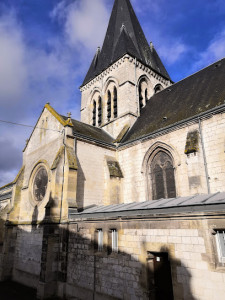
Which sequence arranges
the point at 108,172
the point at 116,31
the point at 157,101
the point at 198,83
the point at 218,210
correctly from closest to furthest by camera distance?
the point at 218,210 → the point at 108,172 → the point at 198,83 → the point at 157,101 → the point at 116,31

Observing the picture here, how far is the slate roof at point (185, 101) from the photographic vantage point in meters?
11.2

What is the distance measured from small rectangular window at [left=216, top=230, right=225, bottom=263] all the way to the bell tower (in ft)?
36.7

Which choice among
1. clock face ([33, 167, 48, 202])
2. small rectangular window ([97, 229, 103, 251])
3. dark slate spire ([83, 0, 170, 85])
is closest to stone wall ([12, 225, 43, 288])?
clock face ([33, 167, 48, 202])

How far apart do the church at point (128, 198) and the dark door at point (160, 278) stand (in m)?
0.03

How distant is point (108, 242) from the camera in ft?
25.3

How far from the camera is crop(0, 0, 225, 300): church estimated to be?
5.87 meters

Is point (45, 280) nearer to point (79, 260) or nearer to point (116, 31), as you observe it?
point (79, 260)

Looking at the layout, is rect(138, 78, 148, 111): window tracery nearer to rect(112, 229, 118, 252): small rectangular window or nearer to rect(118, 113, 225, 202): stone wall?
rect(118, 113, 225, 202): stone wall

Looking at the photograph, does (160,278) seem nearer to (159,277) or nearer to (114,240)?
(159,277)

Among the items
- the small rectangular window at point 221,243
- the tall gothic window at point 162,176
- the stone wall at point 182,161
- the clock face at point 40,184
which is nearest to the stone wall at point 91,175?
the stone wall at point 182,161

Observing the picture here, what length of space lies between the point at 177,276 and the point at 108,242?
108 inches

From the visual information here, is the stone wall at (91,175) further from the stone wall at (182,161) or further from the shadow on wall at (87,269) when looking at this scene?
the shadow on wall at (87,269)

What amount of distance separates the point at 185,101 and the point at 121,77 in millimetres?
6667

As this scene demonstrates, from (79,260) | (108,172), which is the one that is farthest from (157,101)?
(79,260)
